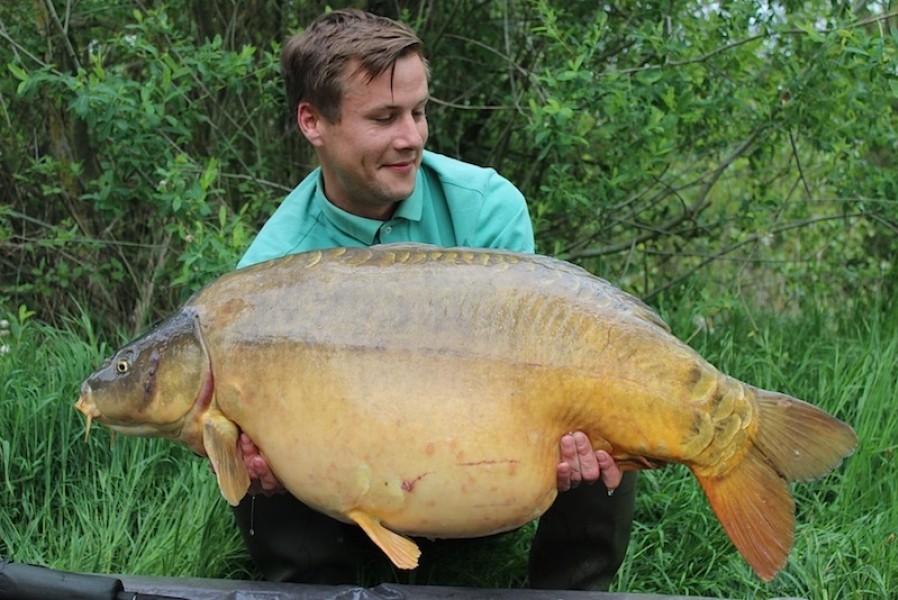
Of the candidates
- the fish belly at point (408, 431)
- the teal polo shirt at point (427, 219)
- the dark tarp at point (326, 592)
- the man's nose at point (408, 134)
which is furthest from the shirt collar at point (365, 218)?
the dark tarp at point (326, 592)

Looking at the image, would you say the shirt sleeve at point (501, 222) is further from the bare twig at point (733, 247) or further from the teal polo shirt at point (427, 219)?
the bare twig at point (733, 247)

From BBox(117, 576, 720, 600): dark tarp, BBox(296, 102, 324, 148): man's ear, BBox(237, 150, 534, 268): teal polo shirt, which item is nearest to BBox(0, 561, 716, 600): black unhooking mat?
BBox(117, 576, 720, 600): dark tarp

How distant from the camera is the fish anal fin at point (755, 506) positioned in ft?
5.30

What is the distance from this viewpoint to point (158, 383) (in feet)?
5.42

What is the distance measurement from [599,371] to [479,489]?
0.77 ft

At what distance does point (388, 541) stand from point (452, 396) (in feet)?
0.78

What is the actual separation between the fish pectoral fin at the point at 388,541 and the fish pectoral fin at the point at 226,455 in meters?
0.17

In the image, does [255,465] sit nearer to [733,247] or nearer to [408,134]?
[408,134]

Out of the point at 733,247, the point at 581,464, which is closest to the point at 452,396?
the point at 581,464

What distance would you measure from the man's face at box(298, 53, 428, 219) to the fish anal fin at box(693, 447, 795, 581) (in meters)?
0.76

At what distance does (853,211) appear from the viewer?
342 centimetres

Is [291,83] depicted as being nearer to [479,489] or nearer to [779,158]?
[479,489]

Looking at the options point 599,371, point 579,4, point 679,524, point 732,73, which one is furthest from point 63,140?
point 599,371

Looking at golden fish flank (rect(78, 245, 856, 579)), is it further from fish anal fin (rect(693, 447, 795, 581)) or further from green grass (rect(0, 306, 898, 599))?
green grass (rect(0, 306, 898, 599))
